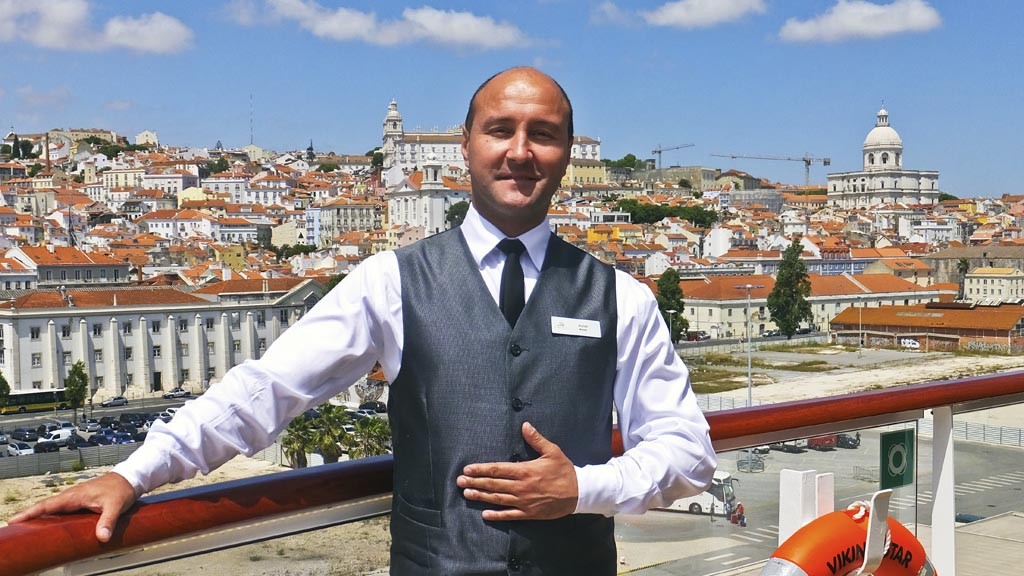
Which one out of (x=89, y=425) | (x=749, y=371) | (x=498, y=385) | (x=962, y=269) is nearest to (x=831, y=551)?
(x=498, y=385)

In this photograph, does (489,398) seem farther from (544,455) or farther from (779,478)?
(779,478)

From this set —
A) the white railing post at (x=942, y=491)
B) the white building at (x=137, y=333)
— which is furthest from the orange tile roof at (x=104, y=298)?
the white railing post at (x=942, y=491)

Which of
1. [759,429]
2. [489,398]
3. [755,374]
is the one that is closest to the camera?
[489,398]

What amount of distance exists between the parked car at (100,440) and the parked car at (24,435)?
1639 millimetres

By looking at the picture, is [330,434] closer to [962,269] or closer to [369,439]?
[369,439]

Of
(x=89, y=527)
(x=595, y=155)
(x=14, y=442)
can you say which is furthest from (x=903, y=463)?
(x=595, y=155)

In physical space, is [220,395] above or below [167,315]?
above

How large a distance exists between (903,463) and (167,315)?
31.7 m

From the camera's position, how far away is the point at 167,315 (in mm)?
31734

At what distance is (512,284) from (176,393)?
31.2 metres

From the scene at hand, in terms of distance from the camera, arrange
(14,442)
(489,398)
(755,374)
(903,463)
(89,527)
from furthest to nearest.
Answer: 1. (755,374)
2. (14,442)
3. (903,463)
4. (489,398)
5. (89,527)

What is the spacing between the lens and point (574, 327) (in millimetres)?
1205

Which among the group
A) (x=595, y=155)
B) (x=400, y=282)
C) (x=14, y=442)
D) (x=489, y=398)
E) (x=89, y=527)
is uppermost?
(x=595, y=155)

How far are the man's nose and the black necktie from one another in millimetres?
92
